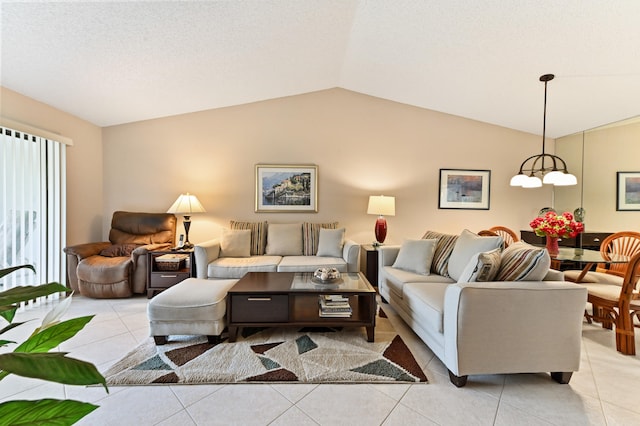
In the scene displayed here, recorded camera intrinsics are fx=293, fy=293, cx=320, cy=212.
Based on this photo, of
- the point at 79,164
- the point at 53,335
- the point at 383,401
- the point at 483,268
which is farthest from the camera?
the point at 79,164

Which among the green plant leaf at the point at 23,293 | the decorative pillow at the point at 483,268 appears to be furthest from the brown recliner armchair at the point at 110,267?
the decorative pillow at the point at 483,268

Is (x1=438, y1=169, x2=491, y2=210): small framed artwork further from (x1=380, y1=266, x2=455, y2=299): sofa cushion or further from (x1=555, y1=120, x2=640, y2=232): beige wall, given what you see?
(x1=380, y1=266, x2=455, y2=299): sofa cushion

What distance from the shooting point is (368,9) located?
258cm

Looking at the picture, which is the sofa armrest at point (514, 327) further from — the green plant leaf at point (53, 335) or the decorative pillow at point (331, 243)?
the decorative pillow at point (331, 243)

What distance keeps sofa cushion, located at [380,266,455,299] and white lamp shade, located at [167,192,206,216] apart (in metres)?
2.60

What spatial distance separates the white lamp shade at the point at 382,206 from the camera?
4.07 meters

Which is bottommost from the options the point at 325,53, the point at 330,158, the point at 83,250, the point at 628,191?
the point at 83,250

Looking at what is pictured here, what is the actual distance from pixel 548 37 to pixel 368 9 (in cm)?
155

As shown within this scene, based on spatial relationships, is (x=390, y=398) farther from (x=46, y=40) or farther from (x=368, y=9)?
(x=46, y=40)

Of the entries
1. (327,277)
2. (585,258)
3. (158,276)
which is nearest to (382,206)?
(327,277)

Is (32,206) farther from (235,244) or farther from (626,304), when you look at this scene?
(626,304)

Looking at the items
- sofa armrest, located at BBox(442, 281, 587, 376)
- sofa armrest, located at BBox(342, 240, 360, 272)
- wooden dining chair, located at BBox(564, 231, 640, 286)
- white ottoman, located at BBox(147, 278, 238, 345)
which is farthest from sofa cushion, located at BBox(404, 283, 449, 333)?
white ottoman, located at BBox(147, 278, 238, 345)

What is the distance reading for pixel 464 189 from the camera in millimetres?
4535

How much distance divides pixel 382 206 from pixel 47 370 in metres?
3.87
